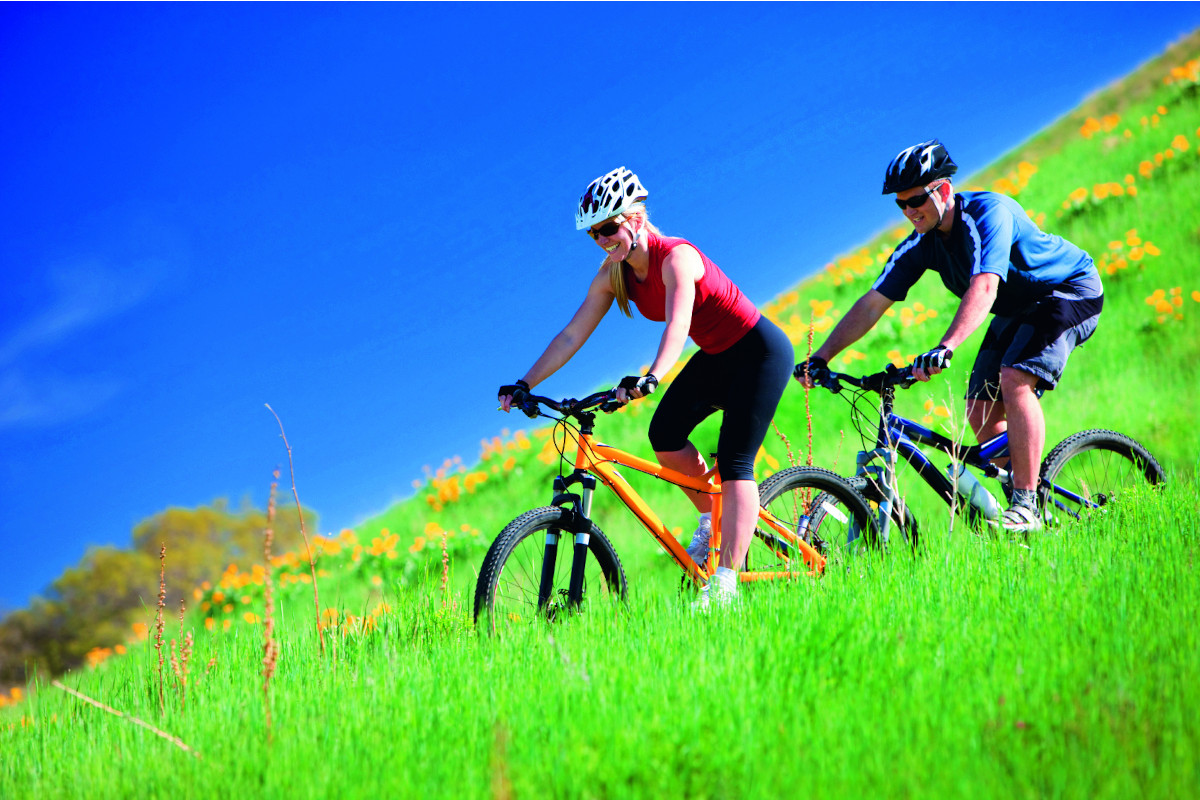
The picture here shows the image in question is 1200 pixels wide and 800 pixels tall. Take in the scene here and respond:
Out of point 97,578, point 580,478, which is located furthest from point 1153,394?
point 97,578

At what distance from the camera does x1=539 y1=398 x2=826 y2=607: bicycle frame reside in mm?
4582

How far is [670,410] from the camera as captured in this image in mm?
5105

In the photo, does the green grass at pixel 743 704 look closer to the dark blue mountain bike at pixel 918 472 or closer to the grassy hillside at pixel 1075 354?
the dark blue mountain bike at pixel 918 472

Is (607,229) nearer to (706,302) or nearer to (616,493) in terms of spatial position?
(706,302)

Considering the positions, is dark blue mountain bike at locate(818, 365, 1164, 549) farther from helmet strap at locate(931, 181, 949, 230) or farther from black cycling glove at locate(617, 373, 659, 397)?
black cycling glove at locate(617, 373, 659, 397)

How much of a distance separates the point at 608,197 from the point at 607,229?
177 mm

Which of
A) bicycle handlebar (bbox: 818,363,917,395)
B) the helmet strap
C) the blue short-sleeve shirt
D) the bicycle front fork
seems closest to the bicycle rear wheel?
the bicycle front fork

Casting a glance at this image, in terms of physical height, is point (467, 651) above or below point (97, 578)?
below

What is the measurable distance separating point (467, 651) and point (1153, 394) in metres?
7.99

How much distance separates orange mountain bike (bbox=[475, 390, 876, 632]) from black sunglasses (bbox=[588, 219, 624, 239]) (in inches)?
35.0

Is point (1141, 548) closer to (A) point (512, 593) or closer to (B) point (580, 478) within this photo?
(B) point (580, 478)

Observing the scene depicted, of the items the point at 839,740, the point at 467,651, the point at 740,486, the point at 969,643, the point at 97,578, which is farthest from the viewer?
the point at 97,578

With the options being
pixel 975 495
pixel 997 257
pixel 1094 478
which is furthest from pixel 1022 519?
pixel 1094 478

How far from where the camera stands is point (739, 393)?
4.82 m
